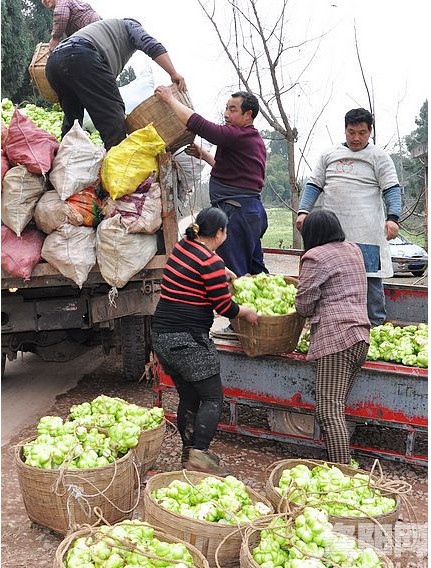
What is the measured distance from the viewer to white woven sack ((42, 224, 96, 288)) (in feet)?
16.8

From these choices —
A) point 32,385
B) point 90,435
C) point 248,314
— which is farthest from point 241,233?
point 32,385

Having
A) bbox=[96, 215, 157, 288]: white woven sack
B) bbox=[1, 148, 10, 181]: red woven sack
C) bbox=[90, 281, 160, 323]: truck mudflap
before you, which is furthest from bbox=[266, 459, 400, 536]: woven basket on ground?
bbox=[1, 148, 10, 181]: red woven sack

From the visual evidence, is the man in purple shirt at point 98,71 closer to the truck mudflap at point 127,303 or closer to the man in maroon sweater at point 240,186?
the man in maroon sweater at point 240,186

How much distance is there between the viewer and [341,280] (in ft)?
14.4

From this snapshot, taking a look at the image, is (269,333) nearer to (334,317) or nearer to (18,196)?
(334,317)

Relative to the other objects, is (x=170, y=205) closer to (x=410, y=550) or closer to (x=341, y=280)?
(x=341, y=280)

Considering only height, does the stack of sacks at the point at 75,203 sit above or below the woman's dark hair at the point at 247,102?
below

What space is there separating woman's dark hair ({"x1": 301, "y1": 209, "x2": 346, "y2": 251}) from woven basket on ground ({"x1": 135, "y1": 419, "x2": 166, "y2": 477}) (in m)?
1.67

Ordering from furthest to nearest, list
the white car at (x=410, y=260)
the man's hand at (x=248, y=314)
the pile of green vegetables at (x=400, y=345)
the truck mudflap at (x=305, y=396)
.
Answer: the white car at (x=410, y=260) → the pile of green vegetables at (x=400, y=345) → the truck mudflap at (x=305, y=396) → the man's hand at (x=248, y=314)

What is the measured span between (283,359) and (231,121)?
211cm

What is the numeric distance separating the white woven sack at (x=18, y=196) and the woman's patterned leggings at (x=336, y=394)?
8.30 feet

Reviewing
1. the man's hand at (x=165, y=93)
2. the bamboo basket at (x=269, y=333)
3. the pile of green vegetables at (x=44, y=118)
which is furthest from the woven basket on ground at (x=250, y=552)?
the pile of green vegetables at (x=44, y=118)

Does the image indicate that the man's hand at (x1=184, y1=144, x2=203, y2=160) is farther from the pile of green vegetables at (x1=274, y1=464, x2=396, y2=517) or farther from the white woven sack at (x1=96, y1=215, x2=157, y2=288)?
the pile of green vegetables at (x1=274, y1=464, x2=396, y2=517)

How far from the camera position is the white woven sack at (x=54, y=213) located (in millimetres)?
5078
